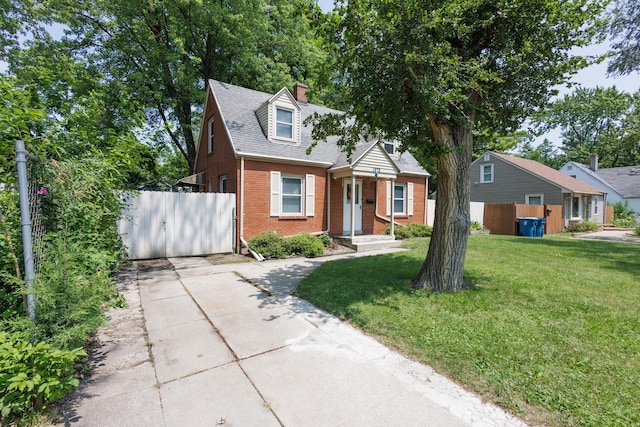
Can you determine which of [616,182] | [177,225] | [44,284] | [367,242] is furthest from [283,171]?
[616,182]

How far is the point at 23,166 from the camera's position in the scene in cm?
217

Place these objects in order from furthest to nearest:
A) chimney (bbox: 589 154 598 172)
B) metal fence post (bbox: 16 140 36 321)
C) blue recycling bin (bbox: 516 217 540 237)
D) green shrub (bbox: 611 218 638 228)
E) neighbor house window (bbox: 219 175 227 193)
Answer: chimney (bbox: 589 154 598 172), green shrub (bbox: 611 218 638 228), blue recycling bin (bbox: 516 217 540 237), neighbor house window (bbox: 219 175 227 193), metal fence post (bbox: 16 140 36 321)

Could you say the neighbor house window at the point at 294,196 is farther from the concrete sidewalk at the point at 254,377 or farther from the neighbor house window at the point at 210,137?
the concrete sidewalk at the point at 254,377

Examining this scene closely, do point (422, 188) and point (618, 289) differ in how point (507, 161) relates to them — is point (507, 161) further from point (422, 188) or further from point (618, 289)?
point (618, 289)

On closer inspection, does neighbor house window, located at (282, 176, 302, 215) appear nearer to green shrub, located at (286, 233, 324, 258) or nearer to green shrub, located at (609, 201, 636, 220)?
green shrub, located at (286, 233, 324, 258)

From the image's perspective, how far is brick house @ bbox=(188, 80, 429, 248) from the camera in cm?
1000

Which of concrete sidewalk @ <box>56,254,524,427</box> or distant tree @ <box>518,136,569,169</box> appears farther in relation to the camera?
distant tree @ <box>518,136,569,169</box>

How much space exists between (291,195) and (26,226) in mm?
8811

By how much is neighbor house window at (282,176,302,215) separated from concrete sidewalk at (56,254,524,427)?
21.3 feet

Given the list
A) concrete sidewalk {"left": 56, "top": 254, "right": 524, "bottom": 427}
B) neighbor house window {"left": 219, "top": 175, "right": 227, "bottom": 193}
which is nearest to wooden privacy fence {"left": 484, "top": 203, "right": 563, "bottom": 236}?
neighbor house window {"left": 219, "top": 175, "right": 227, "bottom": 193}

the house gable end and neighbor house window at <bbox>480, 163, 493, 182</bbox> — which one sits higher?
neighbor house window at <bbox>480, 163, 493, 182</bbox>

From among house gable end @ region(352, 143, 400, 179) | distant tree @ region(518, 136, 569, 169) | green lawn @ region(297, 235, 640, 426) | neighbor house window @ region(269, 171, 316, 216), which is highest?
distant tree @ region(518, 136, 569, 169)

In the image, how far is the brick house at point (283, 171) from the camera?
1000cm

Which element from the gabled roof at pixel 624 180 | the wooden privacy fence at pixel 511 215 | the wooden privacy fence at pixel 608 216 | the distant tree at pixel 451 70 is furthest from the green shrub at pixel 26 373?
the gabled roof at pixel 624 180
